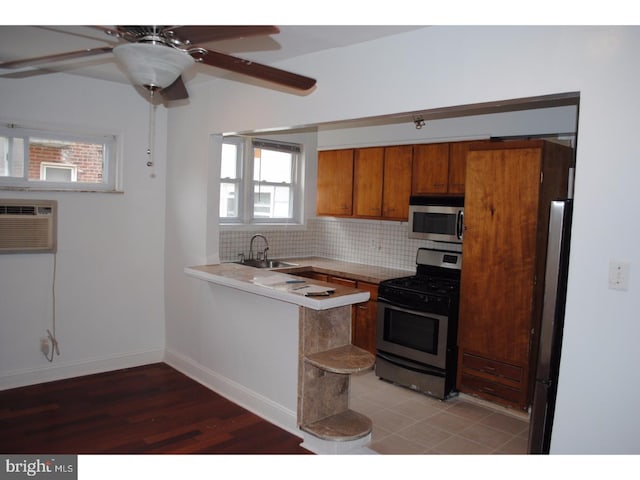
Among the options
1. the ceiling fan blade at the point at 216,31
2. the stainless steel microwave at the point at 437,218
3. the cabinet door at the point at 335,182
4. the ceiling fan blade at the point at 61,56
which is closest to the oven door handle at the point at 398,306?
the stainless steel microwave at the point at 437,218

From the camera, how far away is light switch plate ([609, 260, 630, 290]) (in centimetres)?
197

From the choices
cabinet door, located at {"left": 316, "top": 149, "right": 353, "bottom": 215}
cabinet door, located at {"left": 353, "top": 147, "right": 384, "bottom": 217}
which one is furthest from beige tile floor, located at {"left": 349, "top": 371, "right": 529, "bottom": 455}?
cabinet door, located at {"left": 316, "top": 149, "right": 353, "bottom": 215}

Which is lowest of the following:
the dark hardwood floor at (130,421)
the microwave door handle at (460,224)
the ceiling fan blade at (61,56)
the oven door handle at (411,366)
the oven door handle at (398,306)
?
the dark hardwood floor at (130,421)

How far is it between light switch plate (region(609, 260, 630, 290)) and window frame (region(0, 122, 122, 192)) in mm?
3837

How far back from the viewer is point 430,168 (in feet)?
15.0

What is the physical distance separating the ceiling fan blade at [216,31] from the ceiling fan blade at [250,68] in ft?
0.47

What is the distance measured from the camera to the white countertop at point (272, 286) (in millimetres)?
3039

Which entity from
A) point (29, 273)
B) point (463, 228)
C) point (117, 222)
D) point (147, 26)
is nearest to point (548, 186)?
point (463, 228)

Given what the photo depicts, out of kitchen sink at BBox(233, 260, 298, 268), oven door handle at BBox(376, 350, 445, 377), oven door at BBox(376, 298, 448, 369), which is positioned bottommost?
oven door handle at BBox(376, 350, 445, 377)

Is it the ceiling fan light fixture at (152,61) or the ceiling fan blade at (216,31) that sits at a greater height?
the ceiling fan blade at (216,31)

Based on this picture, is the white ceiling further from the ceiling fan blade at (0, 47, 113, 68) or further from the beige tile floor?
the beige tile floor

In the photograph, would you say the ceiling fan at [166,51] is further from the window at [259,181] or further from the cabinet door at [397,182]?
the window at [259,181]
